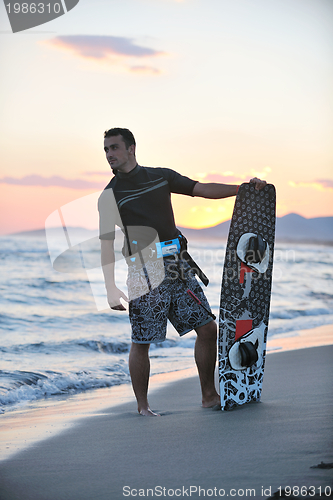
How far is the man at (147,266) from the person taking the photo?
2842mm

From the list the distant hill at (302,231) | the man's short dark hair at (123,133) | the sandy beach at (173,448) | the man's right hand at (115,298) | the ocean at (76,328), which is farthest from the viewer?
the distant hill at (302,231)

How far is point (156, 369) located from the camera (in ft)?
15.7

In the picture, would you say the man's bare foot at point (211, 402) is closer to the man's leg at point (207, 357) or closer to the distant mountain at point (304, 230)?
the man's leg at point (207, 357)

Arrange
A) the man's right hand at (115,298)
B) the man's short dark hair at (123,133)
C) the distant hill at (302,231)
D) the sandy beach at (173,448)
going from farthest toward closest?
the distant hill at (302,231)
the man's short dark hair at (123,133)
the man's right hand at (115,298)
the sandy beach at (173,448)

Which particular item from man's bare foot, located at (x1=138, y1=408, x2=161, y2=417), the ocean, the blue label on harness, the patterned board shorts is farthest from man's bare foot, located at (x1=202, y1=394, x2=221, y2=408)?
the ocean

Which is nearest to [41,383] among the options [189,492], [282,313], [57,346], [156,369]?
[156,369]

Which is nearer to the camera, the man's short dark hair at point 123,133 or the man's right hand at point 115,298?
the man's right hand at point 115,298

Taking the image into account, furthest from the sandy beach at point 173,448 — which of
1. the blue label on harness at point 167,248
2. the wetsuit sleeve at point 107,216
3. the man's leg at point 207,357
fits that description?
the wetsuit sleeve at point 107,216

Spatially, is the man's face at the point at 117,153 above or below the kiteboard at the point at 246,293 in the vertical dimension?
above

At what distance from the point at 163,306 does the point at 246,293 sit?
52 centimetres

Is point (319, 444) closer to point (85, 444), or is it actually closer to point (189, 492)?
point (189, 492)

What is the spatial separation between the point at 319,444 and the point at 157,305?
122 centimetres

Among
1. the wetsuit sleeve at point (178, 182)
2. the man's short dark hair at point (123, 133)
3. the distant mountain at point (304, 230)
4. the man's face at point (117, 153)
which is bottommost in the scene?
the distant mountain at point (304, 230)

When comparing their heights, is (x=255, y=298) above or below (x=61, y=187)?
below
